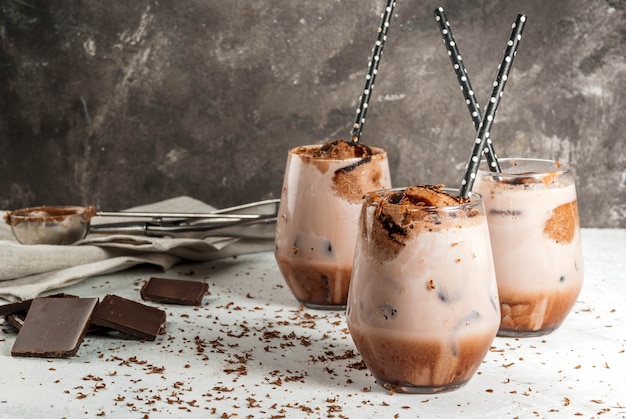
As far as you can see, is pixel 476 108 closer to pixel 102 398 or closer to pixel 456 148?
pixel 102 398

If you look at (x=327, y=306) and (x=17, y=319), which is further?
(x=327, y=306)

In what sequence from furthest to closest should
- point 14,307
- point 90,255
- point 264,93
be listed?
point 264,93 < point 90,255 < point 14,307

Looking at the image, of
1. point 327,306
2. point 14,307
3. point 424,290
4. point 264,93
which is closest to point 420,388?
point 424,290

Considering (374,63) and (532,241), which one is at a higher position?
(374,63)

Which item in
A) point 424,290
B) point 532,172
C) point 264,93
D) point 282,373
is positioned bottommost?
point 282,373

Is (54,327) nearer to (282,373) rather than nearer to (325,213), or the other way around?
(282,373)

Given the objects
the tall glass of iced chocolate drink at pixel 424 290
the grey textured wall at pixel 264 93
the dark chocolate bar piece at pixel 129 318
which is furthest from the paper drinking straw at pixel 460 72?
the grey textured wall at pixel 264 93

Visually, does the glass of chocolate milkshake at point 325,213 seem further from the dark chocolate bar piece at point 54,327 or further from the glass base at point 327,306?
the dark chocolate bar piece at point 54,327
